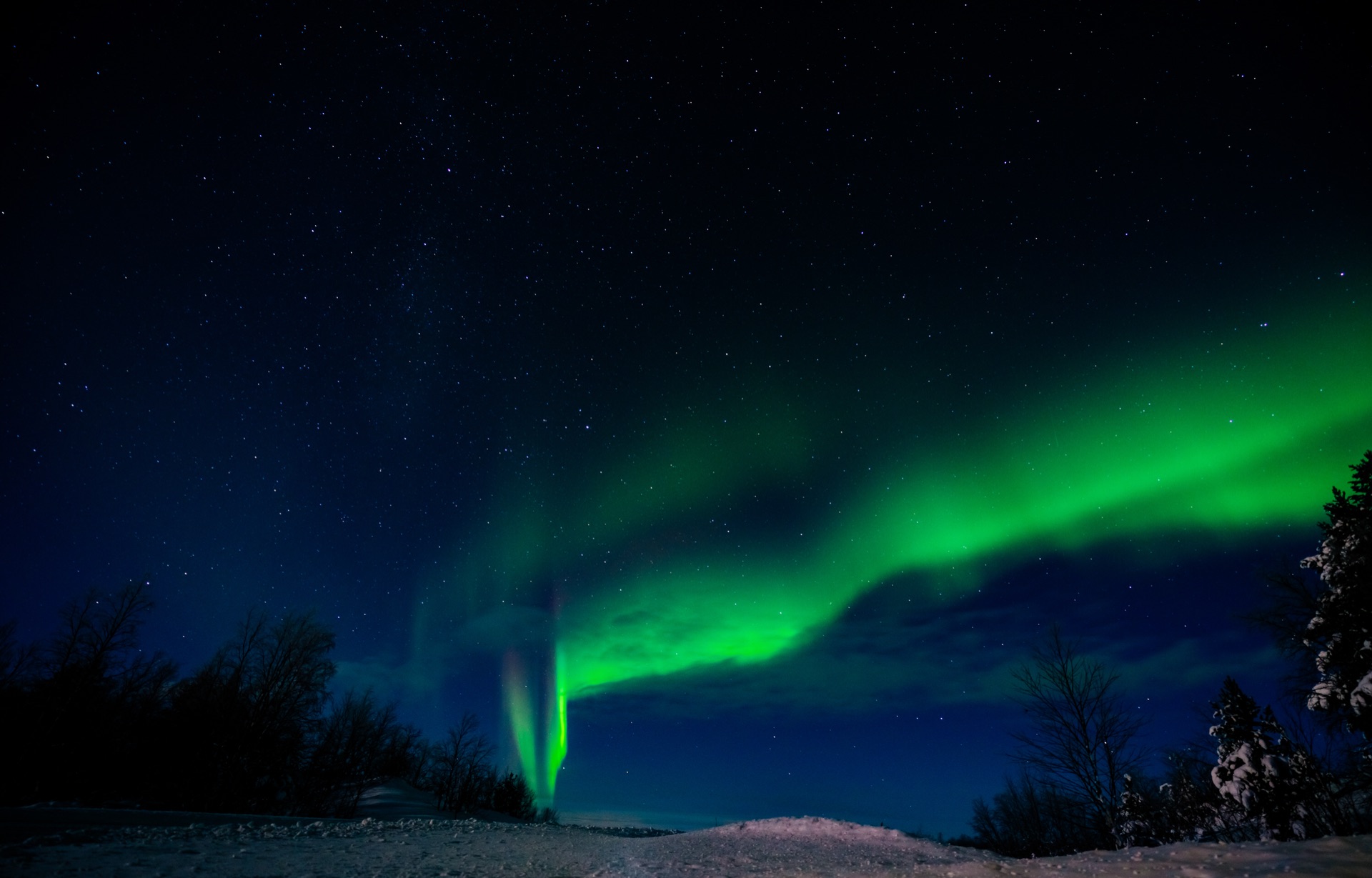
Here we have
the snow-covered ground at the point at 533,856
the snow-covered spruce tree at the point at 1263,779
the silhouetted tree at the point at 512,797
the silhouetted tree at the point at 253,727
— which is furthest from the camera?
the silhouetted tree at the point at 512,797

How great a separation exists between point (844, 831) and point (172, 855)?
720 inches

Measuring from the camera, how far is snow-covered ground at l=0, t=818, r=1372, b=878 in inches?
303

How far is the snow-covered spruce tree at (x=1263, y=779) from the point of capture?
44.6 feet

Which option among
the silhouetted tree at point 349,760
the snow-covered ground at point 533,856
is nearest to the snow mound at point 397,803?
the silhouetted tree at point 349,760

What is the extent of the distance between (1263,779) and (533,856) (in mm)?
22224

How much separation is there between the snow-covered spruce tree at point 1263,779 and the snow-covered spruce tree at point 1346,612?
1715 millimetres

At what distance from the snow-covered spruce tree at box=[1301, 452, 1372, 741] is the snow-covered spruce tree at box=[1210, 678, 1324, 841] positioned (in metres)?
1.71

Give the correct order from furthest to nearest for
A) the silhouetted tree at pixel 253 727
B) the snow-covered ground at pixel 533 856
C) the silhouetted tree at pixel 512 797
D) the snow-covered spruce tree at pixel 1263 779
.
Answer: the silhouetted tree at pixel 512 797
the silhouetted tree at pixel 253 727
the snow-covered spruce tree at pixel 1263 779
the snow-covered ground at pixel 533 856

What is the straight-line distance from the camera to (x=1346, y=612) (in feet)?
52.1

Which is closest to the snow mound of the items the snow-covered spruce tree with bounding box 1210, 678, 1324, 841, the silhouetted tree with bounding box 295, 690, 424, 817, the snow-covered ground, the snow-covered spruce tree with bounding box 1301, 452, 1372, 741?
the silhouetted tree with bounding box 295, 690, 424, 817

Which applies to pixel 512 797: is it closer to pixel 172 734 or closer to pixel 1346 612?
pixel 172 734

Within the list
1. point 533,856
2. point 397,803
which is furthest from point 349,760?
point 533,856

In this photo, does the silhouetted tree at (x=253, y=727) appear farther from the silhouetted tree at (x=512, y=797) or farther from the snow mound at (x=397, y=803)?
the silhouetted tree at (x=512, y=797)

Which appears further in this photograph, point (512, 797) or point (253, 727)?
point (512, 797)
